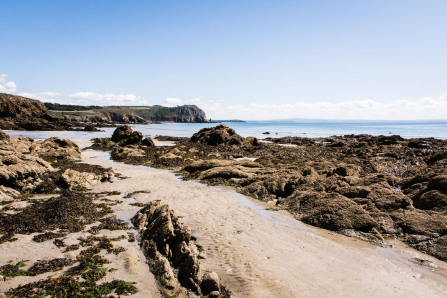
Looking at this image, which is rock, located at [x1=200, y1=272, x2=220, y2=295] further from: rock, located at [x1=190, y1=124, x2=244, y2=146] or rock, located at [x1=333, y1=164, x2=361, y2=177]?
rock, located at [x1=190, y1=124, x2=244, y2=146]

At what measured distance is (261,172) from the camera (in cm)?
2200

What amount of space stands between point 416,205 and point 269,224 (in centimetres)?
833

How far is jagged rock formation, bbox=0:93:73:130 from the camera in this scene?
8692cm

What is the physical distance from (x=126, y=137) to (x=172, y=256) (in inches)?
1690

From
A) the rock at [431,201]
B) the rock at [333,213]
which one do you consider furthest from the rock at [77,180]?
the rock at [431,201]

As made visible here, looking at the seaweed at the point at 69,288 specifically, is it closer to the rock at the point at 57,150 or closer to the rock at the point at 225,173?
the rock at the point at 225,173

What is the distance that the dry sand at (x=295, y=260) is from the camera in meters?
7.56

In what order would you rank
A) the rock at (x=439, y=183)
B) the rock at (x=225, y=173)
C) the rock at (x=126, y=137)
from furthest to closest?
the rock at (x=126, y=137)
the rock at (x=225, y=173)
the rock at (x=439, y=183)

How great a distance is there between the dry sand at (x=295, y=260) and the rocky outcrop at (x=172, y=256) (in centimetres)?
65

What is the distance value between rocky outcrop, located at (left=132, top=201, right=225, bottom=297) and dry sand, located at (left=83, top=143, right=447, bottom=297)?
2.12 feet

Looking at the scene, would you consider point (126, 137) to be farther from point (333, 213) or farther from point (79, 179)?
point (333, 213)

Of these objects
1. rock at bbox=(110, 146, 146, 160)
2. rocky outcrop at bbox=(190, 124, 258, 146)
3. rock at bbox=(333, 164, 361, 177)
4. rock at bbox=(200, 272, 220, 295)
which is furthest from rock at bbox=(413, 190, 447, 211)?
rocky outcrop at bbox=(190, 124, 258, 146)

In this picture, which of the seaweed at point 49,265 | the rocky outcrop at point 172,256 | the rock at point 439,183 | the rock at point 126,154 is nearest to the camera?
the rocky outcrop at point 172,256

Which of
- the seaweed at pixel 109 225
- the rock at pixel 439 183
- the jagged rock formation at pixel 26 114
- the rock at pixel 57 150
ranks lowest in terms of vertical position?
the seaweed at pixel 109 225
